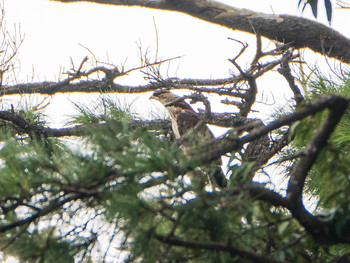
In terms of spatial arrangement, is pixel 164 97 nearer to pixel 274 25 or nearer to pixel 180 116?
pixel 180 116

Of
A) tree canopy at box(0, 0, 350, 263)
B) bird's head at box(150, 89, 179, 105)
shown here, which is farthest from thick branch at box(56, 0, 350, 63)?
Result: tree canopy at box(0, 0, 350, 263)

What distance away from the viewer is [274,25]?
4.35 m

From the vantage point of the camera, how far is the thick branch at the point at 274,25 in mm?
4219

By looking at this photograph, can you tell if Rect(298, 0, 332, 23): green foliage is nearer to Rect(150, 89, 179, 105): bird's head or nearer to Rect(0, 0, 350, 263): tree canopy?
Rect(0, 0, 350, 263): tree canopy

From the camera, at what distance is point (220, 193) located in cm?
144

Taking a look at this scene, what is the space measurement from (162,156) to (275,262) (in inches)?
16.8

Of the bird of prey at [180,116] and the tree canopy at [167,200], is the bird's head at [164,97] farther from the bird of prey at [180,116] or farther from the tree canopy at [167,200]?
the tree canopy at [167,200]

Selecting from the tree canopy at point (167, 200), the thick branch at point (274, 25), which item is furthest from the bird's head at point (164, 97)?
the tree canopy at point (167, 200)

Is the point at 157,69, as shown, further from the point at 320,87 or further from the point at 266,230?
the point at 266,230

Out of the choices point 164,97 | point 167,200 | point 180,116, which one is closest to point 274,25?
point 180,116

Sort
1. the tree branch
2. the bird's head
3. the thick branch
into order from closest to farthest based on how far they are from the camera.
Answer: the tree branch
the thick branch
the bird's head

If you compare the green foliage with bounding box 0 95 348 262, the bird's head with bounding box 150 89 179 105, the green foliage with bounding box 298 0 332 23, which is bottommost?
the green foliage with bounding box 0 95 348 262

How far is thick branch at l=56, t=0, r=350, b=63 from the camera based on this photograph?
4.22 meters

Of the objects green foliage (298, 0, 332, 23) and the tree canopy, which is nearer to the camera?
the tree canopy
